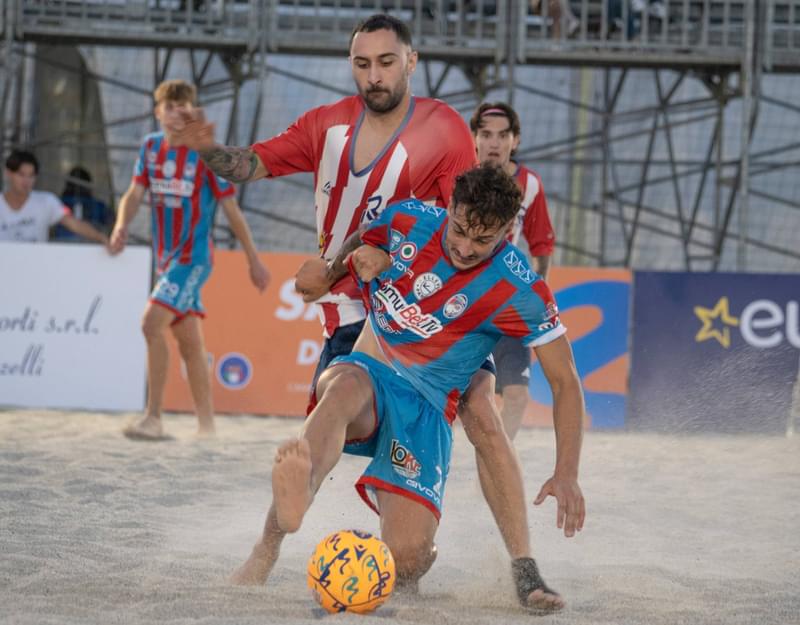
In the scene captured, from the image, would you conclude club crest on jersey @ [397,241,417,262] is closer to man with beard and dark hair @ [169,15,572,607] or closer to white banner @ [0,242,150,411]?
man with beard and dark hair @ [169,15,572,607]

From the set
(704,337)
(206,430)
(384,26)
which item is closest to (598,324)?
(704,337)

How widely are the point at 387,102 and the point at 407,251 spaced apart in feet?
1.89

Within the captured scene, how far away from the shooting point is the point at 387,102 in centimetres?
414

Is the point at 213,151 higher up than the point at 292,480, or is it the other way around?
the point at 213,151

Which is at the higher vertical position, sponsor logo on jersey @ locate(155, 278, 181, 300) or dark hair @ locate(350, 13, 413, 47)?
dark hair @ locate(350, 13, 413, 47)

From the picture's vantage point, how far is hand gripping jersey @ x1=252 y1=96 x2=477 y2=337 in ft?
13.7

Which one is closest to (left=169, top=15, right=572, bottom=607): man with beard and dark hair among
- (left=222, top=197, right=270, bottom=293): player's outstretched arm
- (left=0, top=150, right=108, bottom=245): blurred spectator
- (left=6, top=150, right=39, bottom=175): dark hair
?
(left=222, top=197, right=270, bottom=293): player's outstretched arm

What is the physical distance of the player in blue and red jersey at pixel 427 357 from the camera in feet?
12.0

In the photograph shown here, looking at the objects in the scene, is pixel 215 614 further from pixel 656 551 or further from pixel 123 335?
pixel 123 335

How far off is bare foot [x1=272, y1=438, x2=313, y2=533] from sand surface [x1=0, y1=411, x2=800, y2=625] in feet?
0.95

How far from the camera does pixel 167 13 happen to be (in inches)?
421

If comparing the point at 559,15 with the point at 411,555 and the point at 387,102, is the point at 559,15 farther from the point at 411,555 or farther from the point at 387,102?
the point at 411,555

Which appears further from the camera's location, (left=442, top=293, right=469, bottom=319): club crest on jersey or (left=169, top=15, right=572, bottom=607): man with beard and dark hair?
(left=169, top=15, right=572, bottom=607): man with beard and dark hair

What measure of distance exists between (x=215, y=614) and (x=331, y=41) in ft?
25.9
